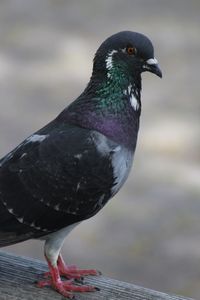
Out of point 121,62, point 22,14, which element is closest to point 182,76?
point 22,14

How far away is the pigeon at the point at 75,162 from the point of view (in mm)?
4777

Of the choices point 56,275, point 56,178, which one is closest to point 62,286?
point 56,275

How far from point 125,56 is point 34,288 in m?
1.26

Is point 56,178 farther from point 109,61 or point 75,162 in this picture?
point 109,61

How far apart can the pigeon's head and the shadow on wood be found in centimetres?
105

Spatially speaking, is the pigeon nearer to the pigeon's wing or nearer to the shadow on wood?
the pigeon's wing

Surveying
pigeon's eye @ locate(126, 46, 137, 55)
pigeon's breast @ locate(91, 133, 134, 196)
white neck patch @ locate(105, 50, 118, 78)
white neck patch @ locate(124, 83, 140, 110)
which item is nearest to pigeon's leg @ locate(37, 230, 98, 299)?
pigeon's breast @ locate(91, 133, 134, 196)

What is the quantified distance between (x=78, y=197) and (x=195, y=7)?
24.1 feet

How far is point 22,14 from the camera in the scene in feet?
38.5

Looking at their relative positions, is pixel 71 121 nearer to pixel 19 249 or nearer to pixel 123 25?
pixel 19 249

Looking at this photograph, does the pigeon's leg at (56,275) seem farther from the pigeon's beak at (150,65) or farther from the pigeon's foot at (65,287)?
the pigeon's beak at (150,65)

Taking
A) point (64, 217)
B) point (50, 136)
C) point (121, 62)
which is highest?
point (121, 62)

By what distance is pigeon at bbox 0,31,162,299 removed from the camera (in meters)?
4.78

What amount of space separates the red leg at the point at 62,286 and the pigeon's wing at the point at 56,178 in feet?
0.77
